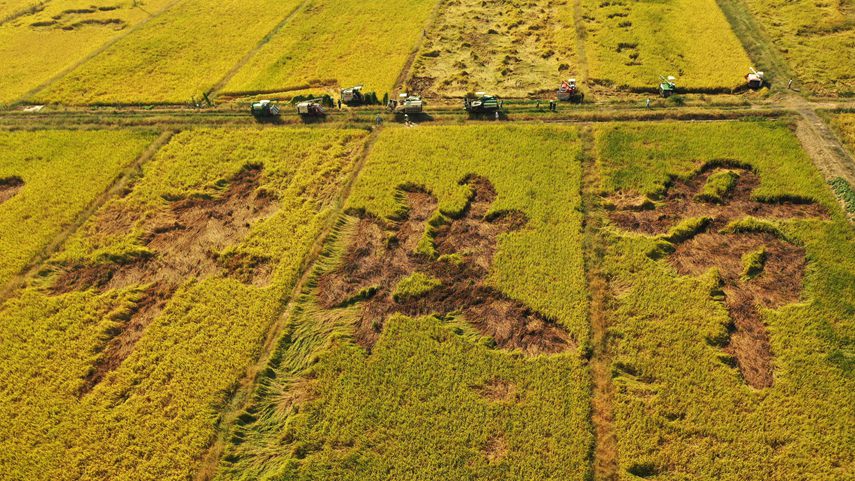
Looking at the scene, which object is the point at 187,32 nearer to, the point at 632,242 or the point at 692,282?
the point at 632,242

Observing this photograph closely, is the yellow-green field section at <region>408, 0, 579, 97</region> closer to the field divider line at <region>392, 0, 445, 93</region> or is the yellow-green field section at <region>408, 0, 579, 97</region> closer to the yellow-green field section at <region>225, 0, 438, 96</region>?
the field divider line at <region>392, 0, 445, 93</region>

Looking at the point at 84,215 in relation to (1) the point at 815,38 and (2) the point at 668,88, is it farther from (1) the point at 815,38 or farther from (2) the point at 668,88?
(1) the point at 815,38

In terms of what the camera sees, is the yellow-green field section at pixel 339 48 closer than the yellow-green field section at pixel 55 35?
Yes

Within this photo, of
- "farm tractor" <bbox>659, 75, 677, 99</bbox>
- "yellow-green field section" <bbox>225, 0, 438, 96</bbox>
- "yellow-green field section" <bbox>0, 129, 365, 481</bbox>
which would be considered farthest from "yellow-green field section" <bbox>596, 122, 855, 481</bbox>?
"yellow-green field section" <bbox>225, 0, 438, 96</bbox>

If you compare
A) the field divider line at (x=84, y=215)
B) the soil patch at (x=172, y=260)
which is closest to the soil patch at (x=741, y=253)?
the soil patch at (x=172, y=260)

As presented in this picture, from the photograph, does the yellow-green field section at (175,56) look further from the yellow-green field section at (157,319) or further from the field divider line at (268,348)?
the field divider line at (268,348)
